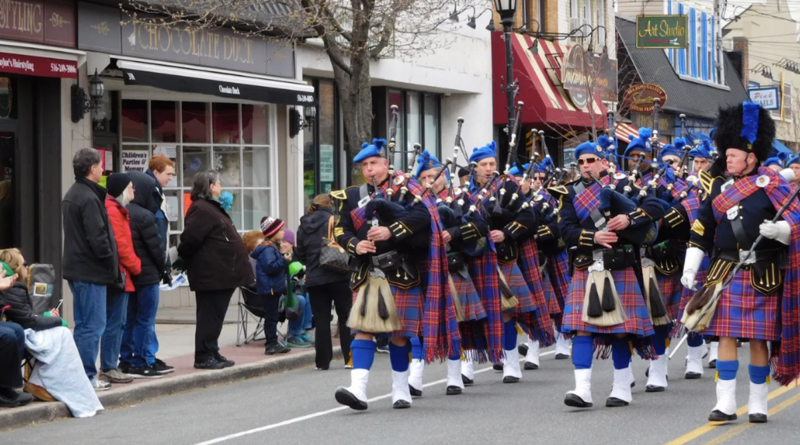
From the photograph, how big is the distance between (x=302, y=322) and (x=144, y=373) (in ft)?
9.69

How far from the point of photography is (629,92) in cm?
2900

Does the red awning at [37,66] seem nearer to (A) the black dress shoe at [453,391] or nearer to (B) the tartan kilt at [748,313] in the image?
(A) the black dress shoe at [453,391]

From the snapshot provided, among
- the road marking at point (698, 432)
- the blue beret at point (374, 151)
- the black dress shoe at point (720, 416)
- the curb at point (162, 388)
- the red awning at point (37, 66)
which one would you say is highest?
the red awning at point (37, 66)

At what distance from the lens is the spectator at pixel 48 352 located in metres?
9.78

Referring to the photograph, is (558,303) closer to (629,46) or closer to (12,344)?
(12,344)

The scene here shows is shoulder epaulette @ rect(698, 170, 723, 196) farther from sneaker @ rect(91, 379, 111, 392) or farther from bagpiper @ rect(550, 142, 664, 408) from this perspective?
sneaker @ rect(91, 379, 111, 392)

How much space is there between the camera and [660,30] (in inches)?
1175

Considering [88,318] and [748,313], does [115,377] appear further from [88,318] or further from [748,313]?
[748,313]

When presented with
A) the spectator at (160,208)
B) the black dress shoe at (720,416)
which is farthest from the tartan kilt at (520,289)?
the black dress shoe at (720,416)

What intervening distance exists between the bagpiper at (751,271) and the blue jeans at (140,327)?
499 centimetres

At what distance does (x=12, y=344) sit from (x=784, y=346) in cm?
538

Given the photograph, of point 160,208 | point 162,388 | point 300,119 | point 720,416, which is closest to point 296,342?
point 160,208

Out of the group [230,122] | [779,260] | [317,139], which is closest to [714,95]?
[317,139]

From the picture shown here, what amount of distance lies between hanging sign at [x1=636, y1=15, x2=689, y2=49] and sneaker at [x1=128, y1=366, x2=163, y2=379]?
67.3ft
